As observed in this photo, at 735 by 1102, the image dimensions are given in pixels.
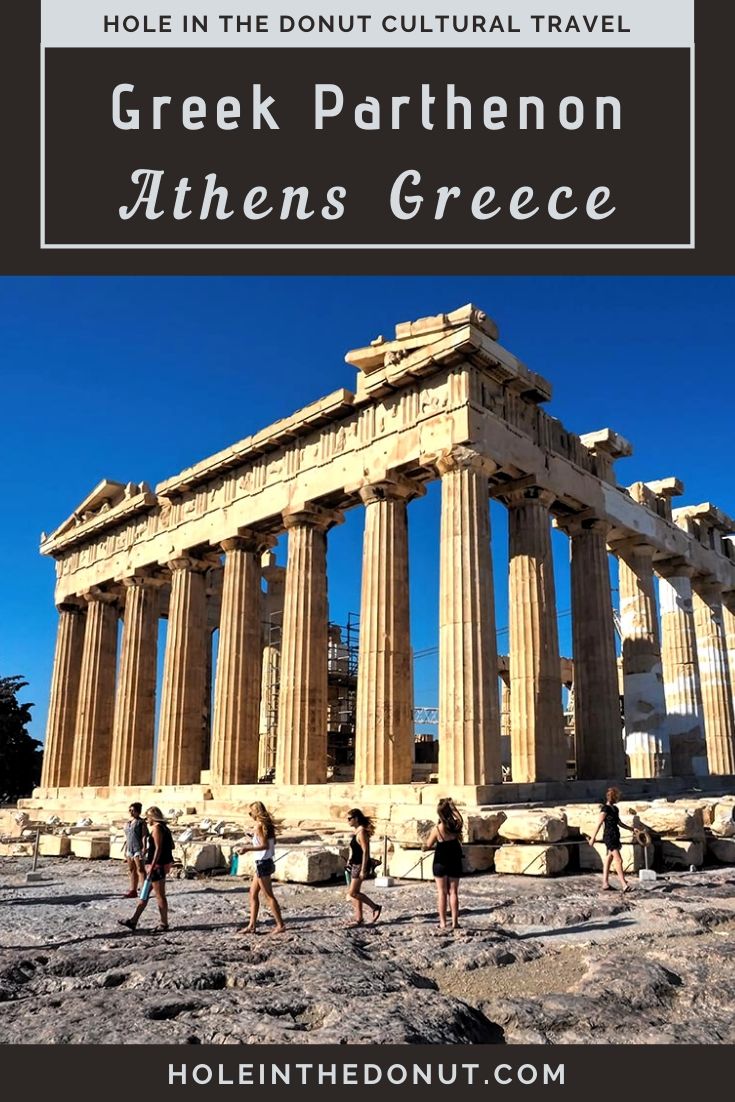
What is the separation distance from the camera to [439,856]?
32.6 ft

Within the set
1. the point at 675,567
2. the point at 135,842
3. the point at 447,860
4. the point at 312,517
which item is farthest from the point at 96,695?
the point at 447,860

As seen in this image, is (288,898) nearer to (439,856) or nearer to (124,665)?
(439,856)

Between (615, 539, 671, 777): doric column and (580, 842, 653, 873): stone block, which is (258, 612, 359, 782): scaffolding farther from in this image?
(580, 842, 653, 873): stone block

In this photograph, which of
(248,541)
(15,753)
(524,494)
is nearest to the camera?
(524,494)

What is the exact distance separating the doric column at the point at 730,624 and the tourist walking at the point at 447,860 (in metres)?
24.4

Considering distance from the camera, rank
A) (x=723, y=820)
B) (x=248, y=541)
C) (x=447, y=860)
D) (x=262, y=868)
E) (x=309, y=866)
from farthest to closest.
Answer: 1. (x=248, y=541)
2. (x=723, y=820)
3. (x=309, y=866)
4. (x=447, y=860)
5. (x=262, y=868)

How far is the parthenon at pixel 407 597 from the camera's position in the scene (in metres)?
19.4

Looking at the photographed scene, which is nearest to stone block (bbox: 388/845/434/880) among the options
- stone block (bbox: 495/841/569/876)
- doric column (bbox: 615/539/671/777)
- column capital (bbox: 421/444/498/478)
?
stone block (bbox: 495/841/569/876)

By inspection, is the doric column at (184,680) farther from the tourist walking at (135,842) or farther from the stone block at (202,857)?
the tourist walking at (135,842)

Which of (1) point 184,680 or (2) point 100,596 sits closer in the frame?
(1) point 184,680

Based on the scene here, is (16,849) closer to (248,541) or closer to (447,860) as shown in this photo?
(248,541)

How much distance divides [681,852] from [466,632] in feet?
19.6

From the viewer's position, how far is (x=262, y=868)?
978 cm
